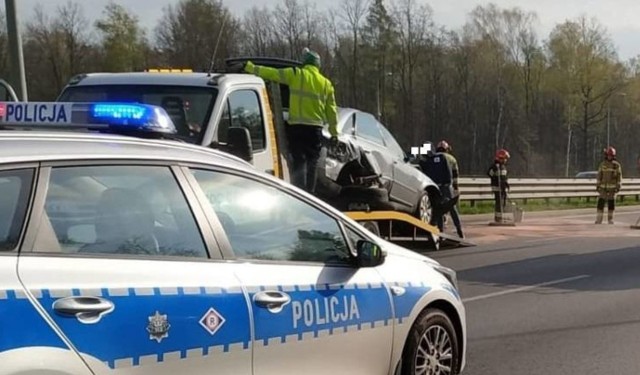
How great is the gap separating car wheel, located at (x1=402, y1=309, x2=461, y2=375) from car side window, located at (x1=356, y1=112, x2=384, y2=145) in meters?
6.52

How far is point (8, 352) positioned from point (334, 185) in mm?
7851

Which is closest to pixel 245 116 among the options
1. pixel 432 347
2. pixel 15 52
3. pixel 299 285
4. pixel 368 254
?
pixel 15 52

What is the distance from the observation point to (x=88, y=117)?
14.7 ft

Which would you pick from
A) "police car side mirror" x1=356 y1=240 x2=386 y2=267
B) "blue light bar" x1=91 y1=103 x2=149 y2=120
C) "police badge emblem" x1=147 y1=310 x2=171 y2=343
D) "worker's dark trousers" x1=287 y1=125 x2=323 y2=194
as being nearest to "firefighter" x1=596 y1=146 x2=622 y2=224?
"worker's dark trousers" x1=287 y1=125 x2=323 y2=194

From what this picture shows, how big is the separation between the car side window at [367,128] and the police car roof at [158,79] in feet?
11.2

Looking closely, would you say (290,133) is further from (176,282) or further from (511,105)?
(511,105)

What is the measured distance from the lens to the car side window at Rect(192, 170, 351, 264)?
401 centimetres

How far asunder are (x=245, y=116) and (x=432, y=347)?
387cm

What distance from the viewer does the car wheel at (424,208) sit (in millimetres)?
13792

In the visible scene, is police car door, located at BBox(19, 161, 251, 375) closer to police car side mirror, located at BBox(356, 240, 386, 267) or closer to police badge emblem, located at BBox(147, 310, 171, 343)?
police badge emblem, located at BBox(147, 310, 171, 343)

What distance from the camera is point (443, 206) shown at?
14789 mm

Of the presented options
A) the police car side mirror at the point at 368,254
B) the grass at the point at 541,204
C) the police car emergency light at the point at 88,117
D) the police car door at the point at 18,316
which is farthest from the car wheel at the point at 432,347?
the grass at the point at 541,204

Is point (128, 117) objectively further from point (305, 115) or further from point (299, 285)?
point (305, 115)

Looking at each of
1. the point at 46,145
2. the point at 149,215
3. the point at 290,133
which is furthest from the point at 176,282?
the point at 290,133
